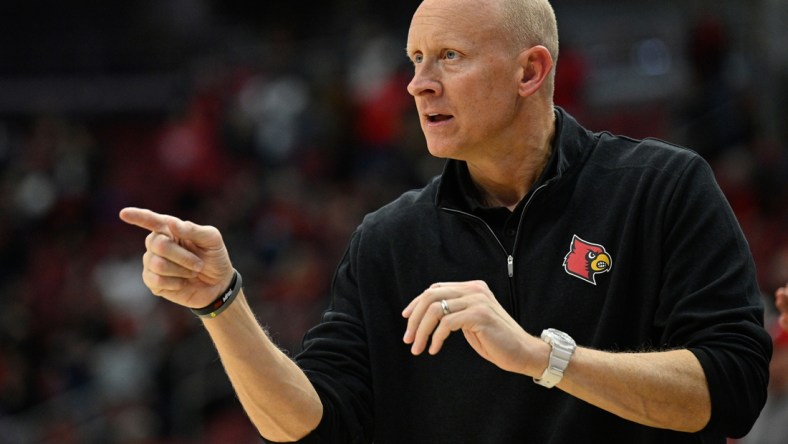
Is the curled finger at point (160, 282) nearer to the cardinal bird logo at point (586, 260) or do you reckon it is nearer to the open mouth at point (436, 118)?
the open mouth at point (436, 118)

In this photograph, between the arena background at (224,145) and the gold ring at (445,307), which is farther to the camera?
the arena background at (224,145)

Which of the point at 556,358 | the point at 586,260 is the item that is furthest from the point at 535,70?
the point at 556,358

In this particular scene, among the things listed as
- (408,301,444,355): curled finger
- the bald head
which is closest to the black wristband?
(408,301,444,355): curled finger

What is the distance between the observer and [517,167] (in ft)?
12.3

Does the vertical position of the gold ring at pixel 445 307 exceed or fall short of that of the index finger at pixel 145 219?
it falls short

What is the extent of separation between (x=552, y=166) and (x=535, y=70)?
0.31m

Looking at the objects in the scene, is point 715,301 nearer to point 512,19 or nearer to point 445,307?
point 445,307

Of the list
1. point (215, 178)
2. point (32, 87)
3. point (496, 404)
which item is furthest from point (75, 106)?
point (496, 404)

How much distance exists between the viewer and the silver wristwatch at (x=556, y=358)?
305 cm

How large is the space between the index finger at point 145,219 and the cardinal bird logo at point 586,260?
123 cm

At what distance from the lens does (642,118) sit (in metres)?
13.1

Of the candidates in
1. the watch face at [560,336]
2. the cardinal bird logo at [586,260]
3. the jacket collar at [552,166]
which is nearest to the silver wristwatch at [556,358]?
the watch face at [560,336]

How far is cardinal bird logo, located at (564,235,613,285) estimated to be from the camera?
3498mm

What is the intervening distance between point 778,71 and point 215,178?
21.0ft
